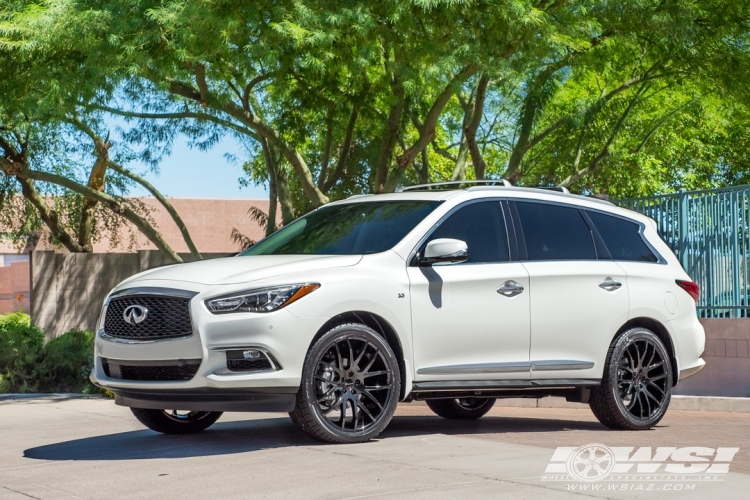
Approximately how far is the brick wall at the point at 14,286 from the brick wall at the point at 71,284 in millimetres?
11858

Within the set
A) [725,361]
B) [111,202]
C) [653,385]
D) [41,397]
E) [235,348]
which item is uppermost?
[111,202]

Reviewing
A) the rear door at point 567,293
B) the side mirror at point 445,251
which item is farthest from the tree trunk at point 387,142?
the side mirror at point 445,251

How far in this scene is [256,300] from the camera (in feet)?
24.8

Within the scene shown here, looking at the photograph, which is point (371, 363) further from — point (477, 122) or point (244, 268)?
point (477, 122)

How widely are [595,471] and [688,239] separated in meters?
8.18

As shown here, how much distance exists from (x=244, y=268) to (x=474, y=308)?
185 cm

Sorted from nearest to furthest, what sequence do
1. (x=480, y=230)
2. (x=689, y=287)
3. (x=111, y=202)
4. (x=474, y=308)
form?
(x=474, y=308), (x=480, y=230), (x=689, y=287), (x=111, y=202)

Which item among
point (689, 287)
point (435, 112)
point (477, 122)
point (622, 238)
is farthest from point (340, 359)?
point (477, 122)

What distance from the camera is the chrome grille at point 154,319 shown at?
762 centimetres

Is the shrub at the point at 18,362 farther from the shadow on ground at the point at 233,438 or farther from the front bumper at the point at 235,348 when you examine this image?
the front bumper at the point at 235,348

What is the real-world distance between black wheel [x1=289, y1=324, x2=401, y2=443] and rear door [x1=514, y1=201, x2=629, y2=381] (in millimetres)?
1507

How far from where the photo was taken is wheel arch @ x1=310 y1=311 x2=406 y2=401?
791cm

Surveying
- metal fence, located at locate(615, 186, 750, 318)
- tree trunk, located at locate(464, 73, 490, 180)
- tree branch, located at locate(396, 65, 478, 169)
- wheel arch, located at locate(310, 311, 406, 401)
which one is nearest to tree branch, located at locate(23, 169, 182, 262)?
tree branch, located at locate(396, 65, 478, 169)

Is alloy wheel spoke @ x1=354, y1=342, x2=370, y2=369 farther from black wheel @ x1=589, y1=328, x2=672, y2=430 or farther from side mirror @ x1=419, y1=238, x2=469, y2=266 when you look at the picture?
black wheel @ x1=589, y1=328, x2=672, y2=430
